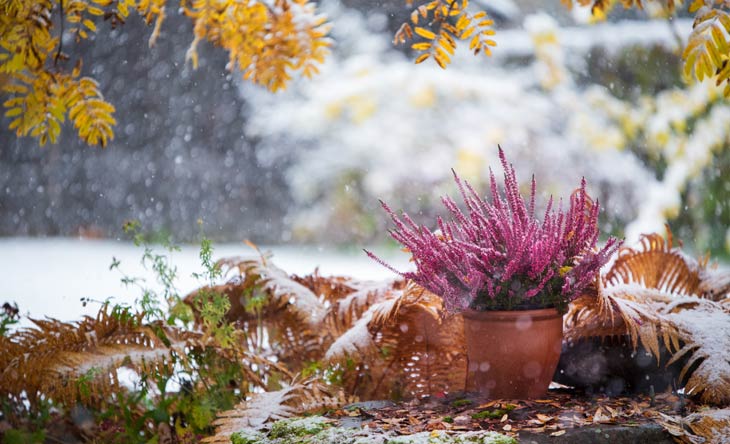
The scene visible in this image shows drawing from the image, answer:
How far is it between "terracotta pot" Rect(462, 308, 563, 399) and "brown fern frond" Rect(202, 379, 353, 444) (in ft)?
1.31

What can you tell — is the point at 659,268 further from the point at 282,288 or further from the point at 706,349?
the point at 282,288

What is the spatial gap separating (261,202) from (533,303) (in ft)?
9.65

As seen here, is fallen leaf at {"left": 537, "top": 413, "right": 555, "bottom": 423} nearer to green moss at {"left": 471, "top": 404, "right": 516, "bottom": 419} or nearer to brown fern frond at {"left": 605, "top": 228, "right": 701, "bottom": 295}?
green moss at {"left": 471, "top": 404, "right": 516, "bottom": 419}

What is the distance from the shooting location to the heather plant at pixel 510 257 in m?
1.62

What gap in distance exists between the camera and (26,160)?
3.58m

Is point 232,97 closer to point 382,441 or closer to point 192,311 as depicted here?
point 192,311

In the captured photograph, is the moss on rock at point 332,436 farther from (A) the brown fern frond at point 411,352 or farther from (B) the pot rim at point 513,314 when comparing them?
(A) the brown fern frond at point 411,352

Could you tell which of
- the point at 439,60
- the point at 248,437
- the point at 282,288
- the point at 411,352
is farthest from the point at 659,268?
the point at 248,437

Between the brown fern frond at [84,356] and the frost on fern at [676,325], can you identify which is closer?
the frost on fern at [676,325]

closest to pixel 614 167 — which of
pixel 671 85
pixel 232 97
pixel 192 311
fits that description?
pixel 671 85

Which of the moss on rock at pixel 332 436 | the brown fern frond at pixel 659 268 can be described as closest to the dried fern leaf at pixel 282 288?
the moss on rock at pixel 332 436

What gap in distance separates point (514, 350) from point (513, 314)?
3.9 inches

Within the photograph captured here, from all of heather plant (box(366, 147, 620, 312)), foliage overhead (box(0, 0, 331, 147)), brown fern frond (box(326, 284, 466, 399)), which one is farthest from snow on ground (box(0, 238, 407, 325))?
heather plant (box(366, 147, 620, 312))

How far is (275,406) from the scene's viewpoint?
164 cm
